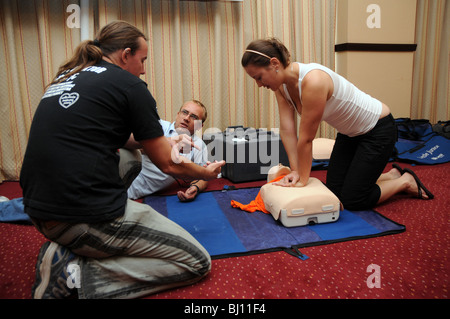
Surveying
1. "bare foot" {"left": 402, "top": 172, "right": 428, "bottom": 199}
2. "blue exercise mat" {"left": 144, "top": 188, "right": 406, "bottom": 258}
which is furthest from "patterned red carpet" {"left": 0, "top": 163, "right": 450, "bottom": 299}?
"bare foot" {"left": 402, "top": 172, "right": 428, "bottom": 199}

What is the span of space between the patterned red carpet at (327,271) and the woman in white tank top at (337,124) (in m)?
0.32

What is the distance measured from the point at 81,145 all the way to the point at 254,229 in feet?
3.02

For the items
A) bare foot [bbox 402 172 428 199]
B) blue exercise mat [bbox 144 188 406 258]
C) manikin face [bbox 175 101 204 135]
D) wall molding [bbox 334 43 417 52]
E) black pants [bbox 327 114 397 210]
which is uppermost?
wall molding [bbox 334 43 417 52]

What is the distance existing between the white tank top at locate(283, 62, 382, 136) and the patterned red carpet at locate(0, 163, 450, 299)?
548 mm

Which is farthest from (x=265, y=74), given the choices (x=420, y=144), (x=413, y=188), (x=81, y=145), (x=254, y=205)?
(x=420, y=144)

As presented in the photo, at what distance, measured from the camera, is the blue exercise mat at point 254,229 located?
55.2 inches

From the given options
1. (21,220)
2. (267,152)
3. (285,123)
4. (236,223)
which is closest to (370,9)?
→ (267,152)

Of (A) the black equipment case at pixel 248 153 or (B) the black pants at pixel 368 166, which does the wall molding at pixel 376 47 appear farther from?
(B) the black pants at pixel 368 166

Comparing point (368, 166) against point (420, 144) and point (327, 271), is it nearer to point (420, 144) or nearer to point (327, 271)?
point (327, 271)

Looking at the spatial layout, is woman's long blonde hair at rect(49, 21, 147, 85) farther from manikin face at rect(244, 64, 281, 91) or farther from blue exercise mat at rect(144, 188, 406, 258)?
blue exercise mat at rect(144, 188, 406, 258)

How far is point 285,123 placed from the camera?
6.14ft

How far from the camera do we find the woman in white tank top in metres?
1.55
